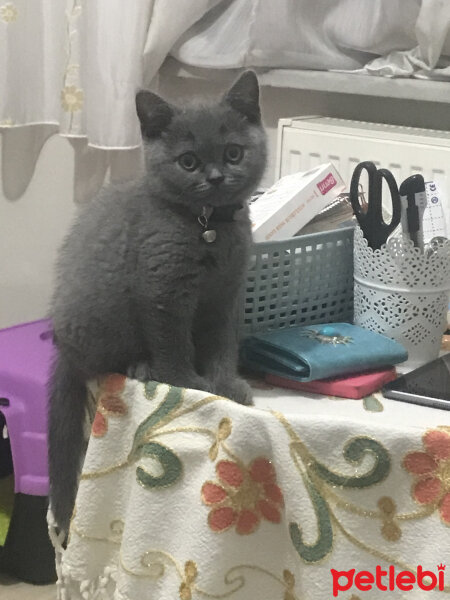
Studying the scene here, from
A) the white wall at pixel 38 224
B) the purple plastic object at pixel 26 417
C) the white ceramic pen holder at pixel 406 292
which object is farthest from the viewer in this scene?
the white wall at pixel 38 224

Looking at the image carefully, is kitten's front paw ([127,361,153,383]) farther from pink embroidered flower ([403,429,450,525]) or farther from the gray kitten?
pink embroidered flower ([403,429,450,525])

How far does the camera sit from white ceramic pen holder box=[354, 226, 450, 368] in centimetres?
92

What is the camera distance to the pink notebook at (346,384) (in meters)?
0.85

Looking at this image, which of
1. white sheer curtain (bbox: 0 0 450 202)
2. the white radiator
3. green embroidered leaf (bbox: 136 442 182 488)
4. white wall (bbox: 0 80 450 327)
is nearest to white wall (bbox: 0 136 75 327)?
white wall (bbox: 0 80 450 327)

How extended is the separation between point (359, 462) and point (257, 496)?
105 millimetres

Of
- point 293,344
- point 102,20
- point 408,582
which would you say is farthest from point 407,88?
point 408,582

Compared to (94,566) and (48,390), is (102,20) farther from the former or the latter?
(94,566)

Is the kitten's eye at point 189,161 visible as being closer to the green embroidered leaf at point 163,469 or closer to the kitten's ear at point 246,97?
the kitten's ear at point 246,97

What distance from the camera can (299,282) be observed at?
98 centimetres

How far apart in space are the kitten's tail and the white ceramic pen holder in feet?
1.16

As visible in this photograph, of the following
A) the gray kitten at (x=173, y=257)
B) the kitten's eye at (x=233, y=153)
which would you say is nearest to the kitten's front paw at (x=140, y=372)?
the gray kitten at (x=173, y=257)

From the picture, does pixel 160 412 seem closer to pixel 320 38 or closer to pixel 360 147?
pixel 360 147

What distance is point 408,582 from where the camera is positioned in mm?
703

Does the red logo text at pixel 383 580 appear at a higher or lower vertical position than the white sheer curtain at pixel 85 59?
lower
